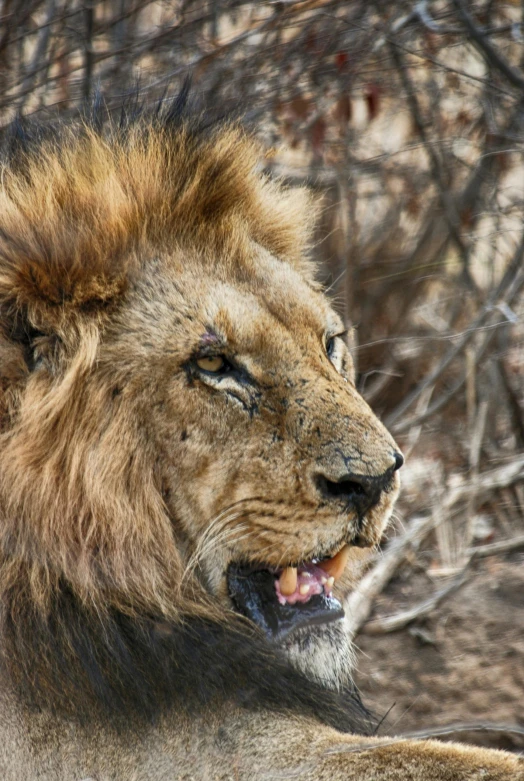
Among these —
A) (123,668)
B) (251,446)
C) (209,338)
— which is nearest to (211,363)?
(209,338)

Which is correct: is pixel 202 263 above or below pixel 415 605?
above

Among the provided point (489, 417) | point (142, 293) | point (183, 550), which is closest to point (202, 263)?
point (142, 293)

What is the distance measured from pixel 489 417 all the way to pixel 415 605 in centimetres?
126

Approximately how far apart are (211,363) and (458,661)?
1.73m

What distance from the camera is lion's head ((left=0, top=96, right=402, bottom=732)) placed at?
219 centimetres

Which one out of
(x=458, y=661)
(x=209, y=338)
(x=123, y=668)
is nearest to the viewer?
(x=123, y=668)

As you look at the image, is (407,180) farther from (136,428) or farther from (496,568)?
(136,428)

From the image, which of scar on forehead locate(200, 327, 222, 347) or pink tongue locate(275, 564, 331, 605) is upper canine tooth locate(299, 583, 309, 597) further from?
scar on forehead locate(200, 327, 222, 347)

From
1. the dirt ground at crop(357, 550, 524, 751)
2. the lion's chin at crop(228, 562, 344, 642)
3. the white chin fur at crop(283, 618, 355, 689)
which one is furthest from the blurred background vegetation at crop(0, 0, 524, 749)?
the lion's chin at crop(228, 562, 344, 642)

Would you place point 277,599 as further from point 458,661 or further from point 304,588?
point 458,661

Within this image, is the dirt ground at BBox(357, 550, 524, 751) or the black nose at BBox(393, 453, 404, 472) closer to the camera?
the black nose at BBox(393, 453, 404, 472)

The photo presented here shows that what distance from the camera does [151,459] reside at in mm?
2250

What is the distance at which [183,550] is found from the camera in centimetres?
230

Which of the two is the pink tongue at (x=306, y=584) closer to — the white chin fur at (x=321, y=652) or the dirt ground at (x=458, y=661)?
→ the white chin fur at (x=321, y=652)
